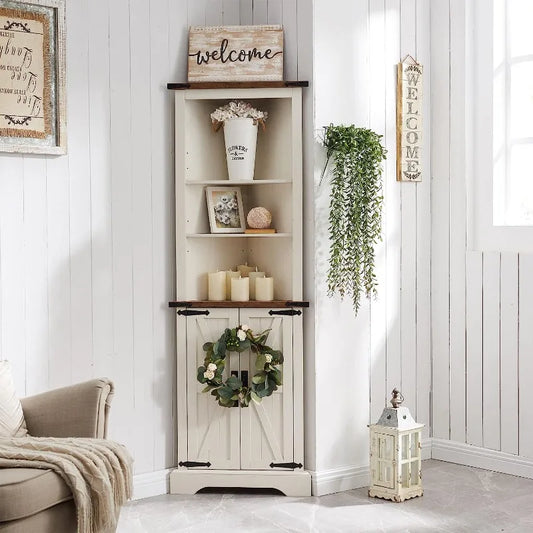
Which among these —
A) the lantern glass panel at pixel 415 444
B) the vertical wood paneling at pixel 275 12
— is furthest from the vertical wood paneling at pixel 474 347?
the vertical wood paneling at pixel 275 12

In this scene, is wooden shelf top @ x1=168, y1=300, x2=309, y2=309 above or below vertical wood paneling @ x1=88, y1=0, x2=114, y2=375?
below

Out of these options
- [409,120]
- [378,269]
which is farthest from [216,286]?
[409,120]

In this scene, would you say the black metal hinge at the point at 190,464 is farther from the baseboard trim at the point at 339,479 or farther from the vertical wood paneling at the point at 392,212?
the vertical wood paneling at the point at 392,212

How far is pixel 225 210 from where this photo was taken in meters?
4.15

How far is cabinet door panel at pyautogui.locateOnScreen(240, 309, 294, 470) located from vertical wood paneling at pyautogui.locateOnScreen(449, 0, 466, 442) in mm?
972

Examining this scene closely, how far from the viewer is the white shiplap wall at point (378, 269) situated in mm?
3980

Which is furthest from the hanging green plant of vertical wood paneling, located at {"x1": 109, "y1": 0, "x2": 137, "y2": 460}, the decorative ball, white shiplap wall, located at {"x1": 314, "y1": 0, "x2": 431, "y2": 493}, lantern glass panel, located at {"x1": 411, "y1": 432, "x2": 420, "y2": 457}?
vertical wood paneling, located at {"x1": 109, "y1": 0, "x2": 137, "y2": 460}

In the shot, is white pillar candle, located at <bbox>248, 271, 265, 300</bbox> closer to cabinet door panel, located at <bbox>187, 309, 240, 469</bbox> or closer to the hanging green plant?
cabinet door panel, located at <bbox>187, 309, 240, 469</bbox>

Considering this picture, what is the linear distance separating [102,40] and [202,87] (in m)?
0.47

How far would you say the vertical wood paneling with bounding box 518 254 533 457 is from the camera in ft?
13.6

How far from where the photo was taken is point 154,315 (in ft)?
13.1

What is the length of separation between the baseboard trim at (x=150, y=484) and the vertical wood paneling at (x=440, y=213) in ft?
4.76

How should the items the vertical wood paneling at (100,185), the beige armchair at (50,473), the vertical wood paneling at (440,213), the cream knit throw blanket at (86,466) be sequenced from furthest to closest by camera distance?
1. the vertical wood paneling at (440,213)
2. the vertical wood paneling at (100,185)
3. the cream knit throw blanket at (86,466)
4. the beige armchair at (50,473)

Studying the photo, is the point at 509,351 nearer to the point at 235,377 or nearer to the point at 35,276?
the point at 235,377
